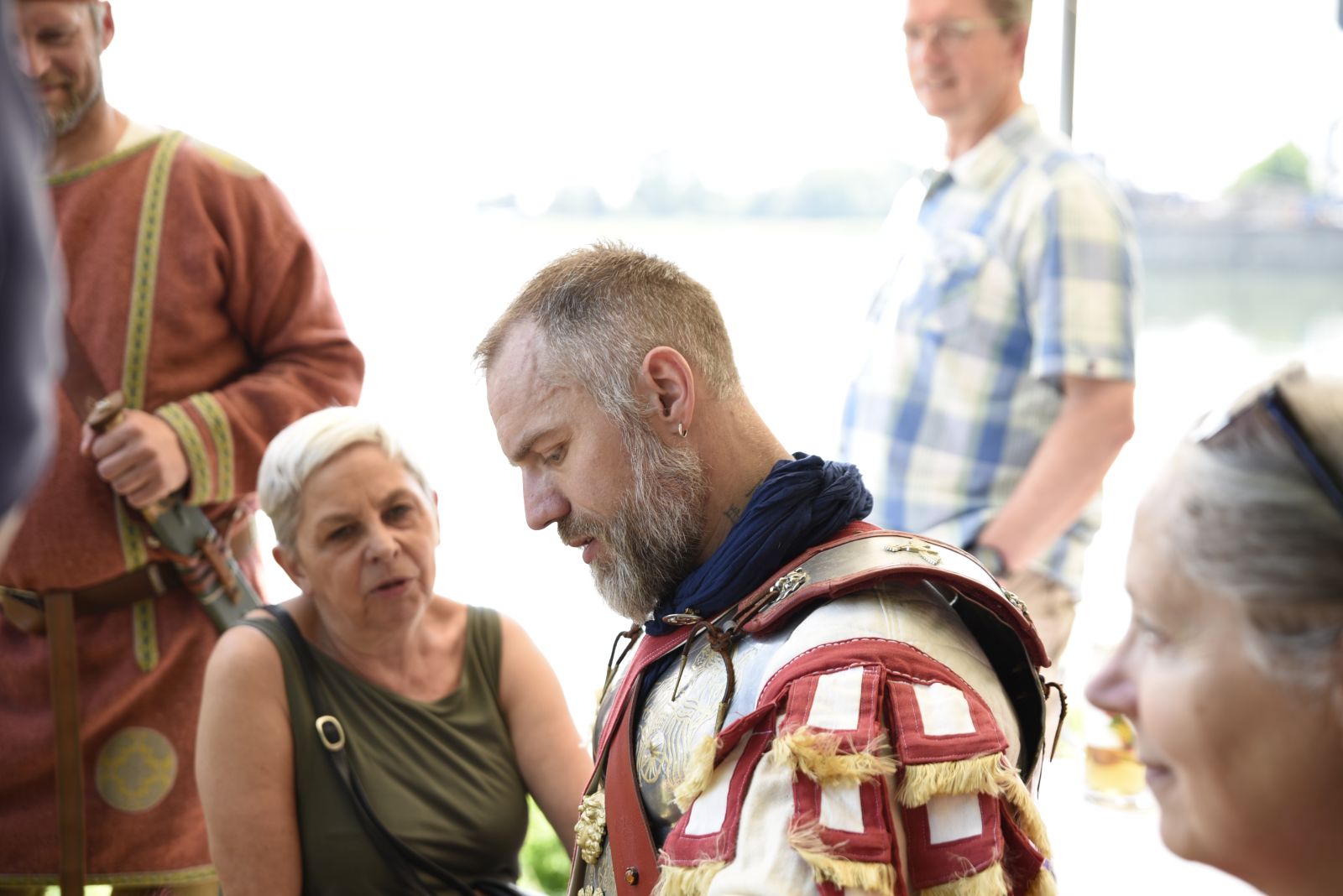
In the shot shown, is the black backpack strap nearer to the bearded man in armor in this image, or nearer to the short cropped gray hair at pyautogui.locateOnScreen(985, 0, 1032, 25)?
the bearded man in armor

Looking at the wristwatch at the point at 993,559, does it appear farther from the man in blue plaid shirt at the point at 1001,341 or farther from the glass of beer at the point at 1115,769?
the glass of beer at the point at 1115,769

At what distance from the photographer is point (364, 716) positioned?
2.30 meters

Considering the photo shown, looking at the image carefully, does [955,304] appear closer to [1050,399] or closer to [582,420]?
[1050,399]

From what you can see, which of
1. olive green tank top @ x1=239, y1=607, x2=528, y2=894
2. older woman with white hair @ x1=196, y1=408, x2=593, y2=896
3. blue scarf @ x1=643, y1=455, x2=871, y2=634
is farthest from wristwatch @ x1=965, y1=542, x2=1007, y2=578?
blue scarf @ x1=643, y1=455, x2=871, y2=634

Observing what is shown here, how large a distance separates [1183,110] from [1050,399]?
2907mm

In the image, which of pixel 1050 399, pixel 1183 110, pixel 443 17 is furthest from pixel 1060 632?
pixel 443 17

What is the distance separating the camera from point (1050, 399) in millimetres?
2896

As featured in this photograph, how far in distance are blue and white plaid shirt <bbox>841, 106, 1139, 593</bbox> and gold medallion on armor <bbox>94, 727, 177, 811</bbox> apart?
160cm

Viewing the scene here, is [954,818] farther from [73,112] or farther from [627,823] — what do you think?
[73,112]

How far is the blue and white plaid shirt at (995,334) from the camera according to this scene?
279cm

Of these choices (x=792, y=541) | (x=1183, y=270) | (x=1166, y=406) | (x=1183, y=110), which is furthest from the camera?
(x=1166, y=406)

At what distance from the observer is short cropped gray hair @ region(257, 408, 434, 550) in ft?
7.58

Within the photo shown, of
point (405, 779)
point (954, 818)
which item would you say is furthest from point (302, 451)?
point (954, 818)

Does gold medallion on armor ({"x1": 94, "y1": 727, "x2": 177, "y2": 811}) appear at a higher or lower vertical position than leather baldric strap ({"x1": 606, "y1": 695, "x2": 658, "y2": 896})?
lower
